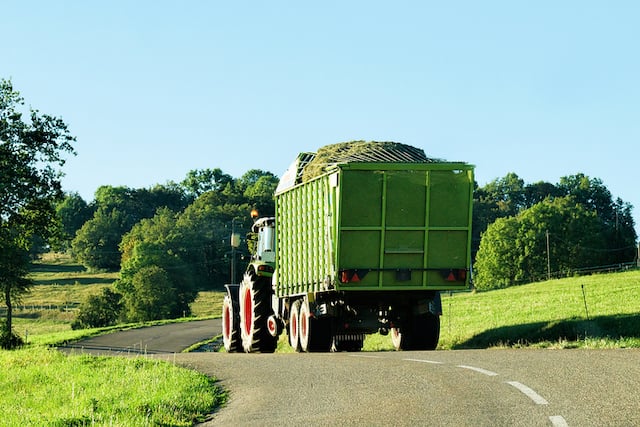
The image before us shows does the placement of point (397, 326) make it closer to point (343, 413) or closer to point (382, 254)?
point (382, 254)

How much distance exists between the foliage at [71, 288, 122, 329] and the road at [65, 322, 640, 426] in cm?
7317

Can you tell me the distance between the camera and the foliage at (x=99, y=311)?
86438 millimetres

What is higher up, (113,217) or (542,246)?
(113,217)

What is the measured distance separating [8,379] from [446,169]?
9.23 metres

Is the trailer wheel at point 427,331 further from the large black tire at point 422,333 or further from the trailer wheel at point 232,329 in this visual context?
the trailer wheel at point 232,329

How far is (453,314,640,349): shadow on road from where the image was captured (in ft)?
69.1

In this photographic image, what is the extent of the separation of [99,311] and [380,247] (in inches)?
2936

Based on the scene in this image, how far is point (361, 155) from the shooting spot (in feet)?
65.8

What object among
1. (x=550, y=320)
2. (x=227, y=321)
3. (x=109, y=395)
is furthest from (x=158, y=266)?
(x=109, y=395)

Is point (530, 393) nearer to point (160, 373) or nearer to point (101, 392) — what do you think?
point (101, 392)

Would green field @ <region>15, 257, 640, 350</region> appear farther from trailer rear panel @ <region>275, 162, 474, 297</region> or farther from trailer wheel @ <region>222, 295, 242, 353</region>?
trailer wheel @ <region>222, 295, 242, 353</region>

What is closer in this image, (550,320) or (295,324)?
(295,324)

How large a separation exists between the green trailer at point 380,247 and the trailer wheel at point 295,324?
0.22m

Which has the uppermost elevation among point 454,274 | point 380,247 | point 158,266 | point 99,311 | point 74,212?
point 74,212
